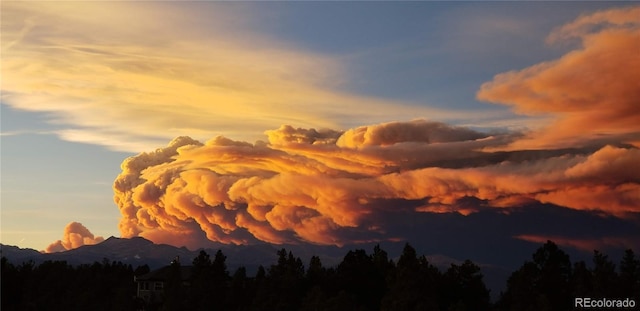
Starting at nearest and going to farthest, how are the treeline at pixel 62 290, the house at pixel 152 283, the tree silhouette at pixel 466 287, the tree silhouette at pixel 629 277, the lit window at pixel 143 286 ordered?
1. the tree silhouette at pixel 629 277
2. the tree silhouette at pixel 466 287
3. the treeline at pixel 62 290
4. the house at pixel 152 283
5. the lit window at pixel 143 286

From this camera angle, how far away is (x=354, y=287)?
5994 inches

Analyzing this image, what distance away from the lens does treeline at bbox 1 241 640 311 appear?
398 feet

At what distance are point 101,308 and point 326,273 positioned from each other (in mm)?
46892

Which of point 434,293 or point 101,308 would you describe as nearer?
point 434,293

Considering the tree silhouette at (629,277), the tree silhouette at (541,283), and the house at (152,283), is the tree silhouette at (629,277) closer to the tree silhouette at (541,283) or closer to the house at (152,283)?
the tree silhouette at (541,283)

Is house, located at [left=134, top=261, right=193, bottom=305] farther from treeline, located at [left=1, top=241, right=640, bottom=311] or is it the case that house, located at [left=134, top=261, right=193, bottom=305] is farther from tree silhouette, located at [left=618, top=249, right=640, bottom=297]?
tree silhouette, located at [left=618, top=249, right=640, bottom=297]

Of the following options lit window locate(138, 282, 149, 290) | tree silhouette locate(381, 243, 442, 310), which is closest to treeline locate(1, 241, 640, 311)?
tree silhouette locate(381, 243, 442, 310)

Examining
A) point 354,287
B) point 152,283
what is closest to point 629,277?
point 354,287

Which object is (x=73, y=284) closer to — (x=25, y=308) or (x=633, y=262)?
(x=25, y=308)

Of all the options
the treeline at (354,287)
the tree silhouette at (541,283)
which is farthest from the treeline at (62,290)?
the tree silhouette at (541,283)

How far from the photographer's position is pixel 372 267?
162375mm

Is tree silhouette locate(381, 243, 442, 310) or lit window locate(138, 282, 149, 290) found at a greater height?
tree silhouette locate(381, 243, 442, 310)

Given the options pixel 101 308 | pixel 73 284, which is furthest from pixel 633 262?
pixel 73 284

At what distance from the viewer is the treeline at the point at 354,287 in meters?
121
